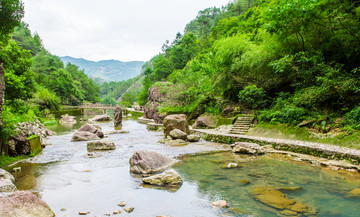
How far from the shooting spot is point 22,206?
159 inches

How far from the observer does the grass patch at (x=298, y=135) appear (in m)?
8.24

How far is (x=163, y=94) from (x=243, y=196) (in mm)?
25421

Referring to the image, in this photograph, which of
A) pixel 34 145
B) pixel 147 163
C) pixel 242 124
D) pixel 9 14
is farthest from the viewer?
pixel 242 124

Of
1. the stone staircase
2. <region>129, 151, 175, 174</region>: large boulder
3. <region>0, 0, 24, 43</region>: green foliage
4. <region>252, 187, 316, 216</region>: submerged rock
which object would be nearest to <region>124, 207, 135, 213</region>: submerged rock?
<region>129, 151, 175, 174</region>: large boulder

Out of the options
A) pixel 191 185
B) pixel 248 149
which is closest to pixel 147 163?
pixel 191 185

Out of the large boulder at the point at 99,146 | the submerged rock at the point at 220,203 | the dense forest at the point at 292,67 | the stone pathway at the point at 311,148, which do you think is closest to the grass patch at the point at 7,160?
the dense forest at the point at 292,67

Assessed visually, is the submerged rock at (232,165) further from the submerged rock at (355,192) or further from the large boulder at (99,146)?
the large boulder at (99,146)

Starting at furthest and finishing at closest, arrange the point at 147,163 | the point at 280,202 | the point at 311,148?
the point at 311,148
the point at 147,163
the point at 280,202

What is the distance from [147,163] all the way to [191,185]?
2044mm

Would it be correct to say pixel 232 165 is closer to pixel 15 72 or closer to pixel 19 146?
pixel 19 146

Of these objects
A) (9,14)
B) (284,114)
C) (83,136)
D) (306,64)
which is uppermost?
(9,14)

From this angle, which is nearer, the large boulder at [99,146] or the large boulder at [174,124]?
the large boulder at [99,146]

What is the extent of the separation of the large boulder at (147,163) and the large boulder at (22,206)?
327 centimetres

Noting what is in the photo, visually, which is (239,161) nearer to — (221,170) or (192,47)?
(221,170)
